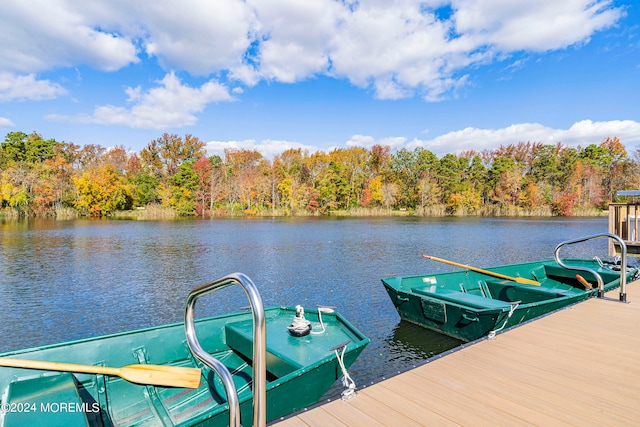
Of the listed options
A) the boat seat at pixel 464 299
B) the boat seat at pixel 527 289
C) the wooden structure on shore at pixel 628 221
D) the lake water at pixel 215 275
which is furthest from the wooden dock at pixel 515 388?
the wooden structure on shore at pixel 628 221

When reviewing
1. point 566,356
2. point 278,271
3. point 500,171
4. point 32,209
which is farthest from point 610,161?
point 32,209

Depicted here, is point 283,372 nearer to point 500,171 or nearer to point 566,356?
point 566,356

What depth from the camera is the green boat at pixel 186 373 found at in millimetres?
2021

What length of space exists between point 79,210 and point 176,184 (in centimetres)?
1104

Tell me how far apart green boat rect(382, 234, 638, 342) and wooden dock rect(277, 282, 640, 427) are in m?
1.04

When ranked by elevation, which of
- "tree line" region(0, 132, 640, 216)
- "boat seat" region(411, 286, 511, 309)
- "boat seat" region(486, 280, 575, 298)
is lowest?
"boat seat" region(486, 280, 575, 298)

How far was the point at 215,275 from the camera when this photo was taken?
39.1 ft

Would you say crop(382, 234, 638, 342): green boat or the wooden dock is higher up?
the wooden dock

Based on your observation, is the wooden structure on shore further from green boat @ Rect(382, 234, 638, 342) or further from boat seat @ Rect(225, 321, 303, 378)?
boat seat @ Rect(225, 321, 303, 378)

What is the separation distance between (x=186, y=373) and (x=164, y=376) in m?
0.12

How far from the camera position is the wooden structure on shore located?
32.1ft

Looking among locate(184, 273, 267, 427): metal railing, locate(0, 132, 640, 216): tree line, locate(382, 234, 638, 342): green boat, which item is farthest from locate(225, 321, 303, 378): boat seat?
locate(0, 132, 640, 216): tree line

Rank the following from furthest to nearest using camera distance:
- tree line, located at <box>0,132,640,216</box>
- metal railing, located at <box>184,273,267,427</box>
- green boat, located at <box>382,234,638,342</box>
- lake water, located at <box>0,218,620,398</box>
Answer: tree line, located at <box>0,132,640,216</box>
lake water, located at <box>0,218,620,398</box>
green boat, located at <box>382,234,638,342</box>
metal railing, located at <box>184,273,267,427</box>

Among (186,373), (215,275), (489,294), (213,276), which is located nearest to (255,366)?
(186,373)
